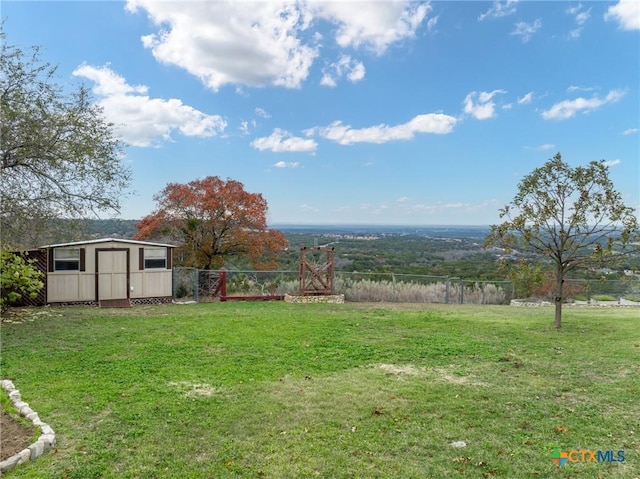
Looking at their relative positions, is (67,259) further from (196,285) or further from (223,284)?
(223,284)

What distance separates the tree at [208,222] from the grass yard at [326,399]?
344 inches

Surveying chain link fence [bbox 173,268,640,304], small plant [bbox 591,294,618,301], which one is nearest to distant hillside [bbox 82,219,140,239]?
chain link fence [bbox 173,268,640,304]

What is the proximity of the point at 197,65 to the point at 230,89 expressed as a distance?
3806 mm

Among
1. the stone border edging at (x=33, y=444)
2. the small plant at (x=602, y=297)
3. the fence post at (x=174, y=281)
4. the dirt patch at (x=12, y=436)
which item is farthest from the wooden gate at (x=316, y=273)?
the small plant at (x=602, y=297)

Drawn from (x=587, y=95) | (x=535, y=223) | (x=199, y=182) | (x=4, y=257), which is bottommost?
(x=4, y=257)

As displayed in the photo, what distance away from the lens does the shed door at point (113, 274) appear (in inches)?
543

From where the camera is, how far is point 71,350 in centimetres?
721

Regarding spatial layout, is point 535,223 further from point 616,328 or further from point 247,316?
point 247,316

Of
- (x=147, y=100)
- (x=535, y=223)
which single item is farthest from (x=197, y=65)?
(x=535, y=223)

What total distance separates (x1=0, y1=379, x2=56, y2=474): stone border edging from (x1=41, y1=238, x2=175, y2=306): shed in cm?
959

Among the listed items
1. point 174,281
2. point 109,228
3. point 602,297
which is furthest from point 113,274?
point 602,297

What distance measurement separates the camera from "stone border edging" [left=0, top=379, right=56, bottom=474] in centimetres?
344

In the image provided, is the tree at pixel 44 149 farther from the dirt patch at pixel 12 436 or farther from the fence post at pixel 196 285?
the dirt patch at pixel 12 436

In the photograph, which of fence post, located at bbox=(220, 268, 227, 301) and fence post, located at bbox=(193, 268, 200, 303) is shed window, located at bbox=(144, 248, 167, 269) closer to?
fence post, located at bbox=(193, 268, 200, 303)
